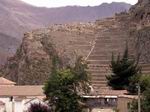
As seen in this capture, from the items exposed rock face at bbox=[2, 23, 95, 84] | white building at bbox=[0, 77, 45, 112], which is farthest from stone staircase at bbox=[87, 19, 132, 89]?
white building at bbox=[0, 77, 45, 112]

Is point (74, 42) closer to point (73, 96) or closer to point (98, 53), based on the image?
point (98, 53)

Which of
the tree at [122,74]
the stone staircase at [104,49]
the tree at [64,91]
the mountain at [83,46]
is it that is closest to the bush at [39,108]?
the tree at [64,91]

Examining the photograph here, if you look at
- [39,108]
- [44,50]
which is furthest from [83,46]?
[39,108]

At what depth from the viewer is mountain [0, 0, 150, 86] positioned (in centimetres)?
11438

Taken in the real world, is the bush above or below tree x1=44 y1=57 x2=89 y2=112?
below

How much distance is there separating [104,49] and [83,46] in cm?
520

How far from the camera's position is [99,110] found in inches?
2611

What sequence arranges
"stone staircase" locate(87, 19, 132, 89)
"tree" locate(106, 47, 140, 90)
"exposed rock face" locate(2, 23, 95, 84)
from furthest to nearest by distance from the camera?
1. "exposed rock face" locate(2, 23, 95, 84)
2. "stone staircase" locate(87, 19, 132, 89)
3. "tree" locate(106, 47, 140, 90)

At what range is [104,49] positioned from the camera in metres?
118

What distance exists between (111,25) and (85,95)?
2521 inches

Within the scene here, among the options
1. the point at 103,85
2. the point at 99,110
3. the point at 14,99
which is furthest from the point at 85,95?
the point at 103,85

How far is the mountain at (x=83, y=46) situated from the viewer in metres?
114

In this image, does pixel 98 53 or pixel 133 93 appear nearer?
pixel 133 93

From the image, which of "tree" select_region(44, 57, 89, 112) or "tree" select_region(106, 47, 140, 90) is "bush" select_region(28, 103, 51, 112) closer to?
"tree" select_region(44, 57, 89, 112)
